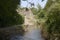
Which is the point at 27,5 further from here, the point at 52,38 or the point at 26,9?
the point at 52,38

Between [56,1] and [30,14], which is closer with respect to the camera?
[56,1]

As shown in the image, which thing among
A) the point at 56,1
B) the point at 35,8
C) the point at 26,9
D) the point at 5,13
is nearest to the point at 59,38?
the point at 56,1

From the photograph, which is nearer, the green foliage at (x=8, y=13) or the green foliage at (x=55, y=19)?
the green foliage at (x=55, y=19)

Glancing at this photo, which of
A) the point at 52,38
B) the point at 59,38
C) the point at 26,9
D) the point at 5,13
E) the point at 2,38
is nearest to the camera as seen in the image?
the point at 59,38

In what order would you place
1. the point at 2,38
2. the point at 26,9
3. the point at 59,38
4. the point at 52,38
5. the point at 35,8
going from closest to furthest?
the point at 59,38
the point at 52,38
the point at 2,38
the point at 35,8
the point at 26,9

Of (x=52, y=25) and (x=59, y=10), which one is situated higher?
(x=59, y=10)

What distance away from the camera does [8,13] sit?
2033cm

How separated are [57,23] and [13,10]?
9519mm

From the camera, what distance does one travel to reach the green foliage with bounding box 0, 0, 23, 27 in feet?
61.7

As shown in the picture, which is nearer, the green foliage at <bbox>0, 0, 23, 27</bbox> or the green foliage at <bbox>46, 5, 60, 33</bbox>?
the green foliage at <bbox>46, 5, 60, 33</bbox>

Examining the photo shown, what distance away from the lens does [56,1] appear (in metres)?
13.2

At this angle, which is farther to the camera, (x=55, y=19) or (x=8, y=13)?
(x=8, y=13)

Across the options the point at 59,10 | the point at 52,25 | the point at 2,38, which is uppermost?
the point at 59,10

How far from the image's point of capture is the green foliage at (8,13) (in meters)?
18.8
